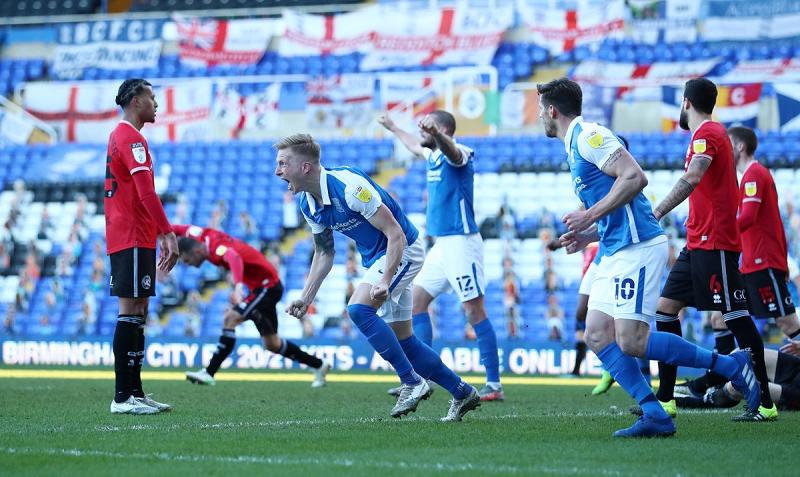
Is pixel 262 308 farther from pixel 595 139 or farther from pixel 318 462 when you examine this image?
pixel 318 462

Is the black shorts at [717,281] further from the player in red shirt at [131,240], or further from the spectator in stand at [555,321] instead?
the spectator in stand at [555,321]

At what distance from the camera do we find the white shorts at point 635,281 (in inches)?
249

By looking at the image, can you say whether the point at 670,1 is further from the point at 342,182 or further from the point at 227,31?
the point at 342,182

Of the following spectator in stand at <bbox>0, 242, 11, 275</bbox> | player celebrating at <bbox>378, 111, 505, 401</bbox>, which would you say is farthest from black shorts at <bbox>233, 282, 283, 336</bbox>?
spectator in stand at <bbox>0, 242, 11, 275</bbox>

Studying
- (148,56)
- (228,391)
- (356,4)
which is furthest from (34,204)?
(228,391)

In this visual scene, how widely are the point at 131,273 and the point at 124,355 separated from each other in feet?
2.14

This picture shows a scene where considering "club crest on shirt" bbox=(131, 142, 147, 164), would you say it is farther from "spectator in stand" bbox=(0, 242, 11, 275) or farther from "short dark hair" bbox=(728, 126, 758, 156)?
"spectator in stand" bbox=(0, 242, 11, 275)

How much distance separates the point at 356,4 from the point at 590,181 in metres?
25.6

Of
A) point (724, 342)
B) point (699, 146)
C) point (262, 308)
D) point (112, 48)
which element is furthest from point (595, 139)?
point (112, 48)

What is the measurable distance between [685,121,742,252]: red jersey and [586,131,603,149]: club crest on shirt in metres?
1.25

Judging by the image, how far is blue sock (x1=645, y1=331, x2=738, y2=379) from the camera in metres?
6.48

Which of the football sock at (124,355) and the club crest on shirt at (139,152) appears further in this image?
the football sock at (124,355)

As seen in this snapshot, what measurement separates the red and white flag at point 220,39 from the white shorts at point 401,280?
23119 millimetres

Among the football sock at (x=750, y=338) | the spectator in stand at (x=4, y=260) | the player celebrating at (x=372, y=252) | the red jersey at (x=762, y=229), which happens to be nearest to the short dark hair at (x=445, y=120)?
the player celebrating at (x=372, y=252)
